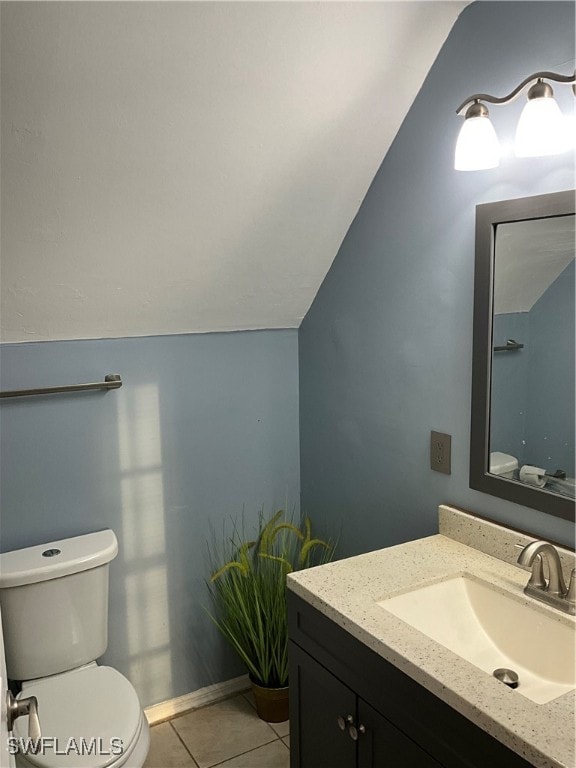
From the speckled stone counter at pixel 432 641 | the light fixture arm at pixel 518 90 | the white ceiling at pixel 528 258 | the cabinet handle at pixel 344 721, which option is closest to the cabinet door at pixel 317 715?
the cabinet handle at pixel 344 721

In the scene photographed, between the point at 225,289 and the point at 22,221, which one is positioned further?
the point at 225,289

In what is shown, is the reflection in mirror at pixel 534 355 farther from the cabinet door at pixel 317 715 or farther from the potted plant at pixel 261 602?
the potted plant at pixel 261 602

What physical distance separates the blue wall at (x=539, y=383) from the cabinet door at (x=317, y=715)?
0.74 metres

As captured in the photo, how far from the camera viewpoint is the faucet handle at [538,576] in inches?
64.8

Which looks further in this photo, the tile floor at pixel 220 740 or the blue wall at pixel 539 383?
the tile floor at pixel 220 740

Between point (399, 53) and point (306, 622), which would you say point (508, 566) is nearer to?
point (306, 622)

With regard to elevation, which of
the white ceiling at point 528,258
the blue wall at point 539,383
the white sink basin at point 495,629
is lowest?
the white sink basin at point 495,629

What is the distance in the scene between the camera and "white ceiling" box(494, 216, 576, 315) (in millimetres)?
1638

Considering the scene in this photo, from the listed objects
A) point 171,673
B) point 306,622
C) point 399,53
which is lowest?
point 171,673

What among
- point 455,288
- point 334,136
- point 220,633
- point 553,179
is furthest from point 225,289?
point 220,633

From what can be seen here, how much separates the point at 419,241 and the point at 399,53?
51 centimetres

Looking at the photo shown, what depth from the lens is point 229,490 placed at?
2.64m

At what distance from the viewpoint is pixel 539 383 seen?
1.73 meters

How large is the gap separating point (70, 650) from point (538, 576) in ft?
4.76
